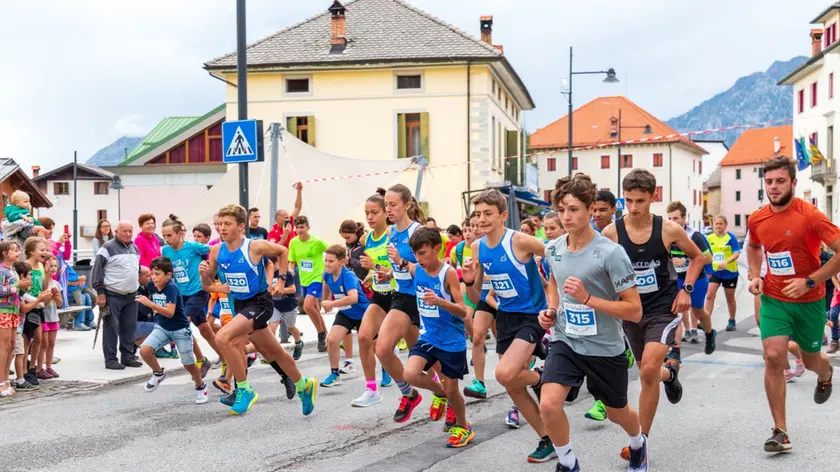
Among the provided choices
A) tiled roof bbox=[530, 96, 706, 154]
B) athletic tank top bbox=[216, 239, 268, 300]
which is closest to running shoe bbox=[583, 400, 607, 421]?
athletic tank top bbox=[216, 239, 268, 300]

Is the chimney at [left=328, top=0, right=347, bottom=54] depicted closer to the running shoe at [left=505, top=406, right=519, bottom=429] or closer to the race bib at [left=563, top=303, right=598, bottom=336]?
the running shoe at [left=505, top=406, right=519, bottom=429]

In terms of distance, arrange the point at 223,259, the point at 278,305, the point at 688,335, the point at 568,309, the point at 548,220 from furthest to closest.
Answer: the point at 688,335 → the point at 278,305 → the point at 548,220 → the point at 223,259 → the point at 568,309

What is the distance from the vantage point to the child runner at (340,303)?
946 centimetres

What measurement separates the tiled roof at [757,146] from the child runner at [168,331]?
97.3 meters

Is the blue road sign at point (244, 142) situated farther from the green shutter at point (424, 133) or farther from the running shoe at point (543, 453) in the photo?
the green shutter at point (424, 133)

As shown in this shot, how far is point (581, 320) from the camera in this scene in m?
5.37

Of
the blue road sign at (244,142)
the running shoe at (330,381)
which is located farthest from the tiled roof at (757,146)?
the running shoe at (330,381)

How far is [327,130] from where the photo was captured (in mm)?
36781

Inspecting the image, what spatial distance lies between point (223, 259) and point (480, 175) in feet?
95.6

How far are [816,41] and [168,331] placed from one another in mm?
53376

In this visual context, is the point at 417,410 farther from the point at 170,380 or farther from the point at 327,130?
the point at 327,130

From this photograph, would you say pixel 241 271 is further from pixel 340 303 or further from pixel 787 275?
pixel 787 275

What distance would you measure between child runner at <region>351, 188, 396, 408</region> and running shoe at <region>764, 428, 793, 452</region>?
3271mm

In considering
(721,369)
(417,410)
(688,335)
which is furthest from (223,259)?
(688,335)
